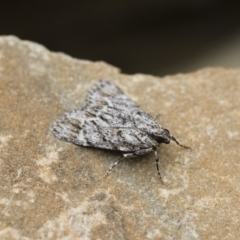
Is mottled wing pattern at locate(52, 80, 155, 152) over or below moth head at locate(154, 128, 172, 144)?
below

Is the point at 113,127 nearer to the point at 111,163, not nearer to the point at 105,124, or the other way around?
the point at 105,124

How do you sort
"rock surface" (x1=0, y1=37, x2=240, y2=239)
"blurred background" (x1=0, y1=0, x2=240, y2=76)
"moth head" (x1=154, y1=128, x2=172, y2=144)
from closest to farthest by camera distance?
"rock surface" (x1=0, y1=37, x2=240, y2=239), "moth head" (x1=154, y1=128, x2=172, y2=144), "blurred background" (x1=0, y1=0, x2=240, y2=76)

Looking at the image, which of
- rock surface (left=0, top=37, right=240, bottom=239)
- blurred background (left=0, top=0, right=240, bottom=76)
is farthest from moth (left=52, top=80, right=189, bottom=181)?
blurred background (left=0, top=0, right=240, bottom=76)

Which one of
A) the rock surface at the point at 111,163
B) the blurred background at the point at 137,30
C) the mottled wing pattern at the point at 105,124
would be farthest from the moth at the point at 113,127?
the blurred background at the point at 137,30

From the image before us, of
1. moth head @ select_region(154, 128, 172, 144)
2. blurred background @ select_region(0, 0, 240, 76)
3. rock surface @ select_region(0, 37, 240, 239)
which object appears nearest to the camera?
rock surface @ select_region(0, 37, 240, 239)

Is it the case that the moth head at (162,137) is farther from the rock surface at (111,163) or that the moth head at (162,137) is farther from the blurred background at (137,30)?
the blurred background at (137,30)

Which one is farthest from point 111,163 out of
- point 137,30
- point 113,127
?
point 137,30

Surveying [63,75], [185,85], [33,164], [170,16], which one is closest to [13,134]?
[33,164]

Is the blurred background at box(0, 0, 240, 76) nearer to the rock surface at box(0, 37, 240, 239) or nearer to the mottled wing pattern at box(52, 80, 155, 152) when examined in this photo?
the rock surface at box(0, 37, 240, 239)
